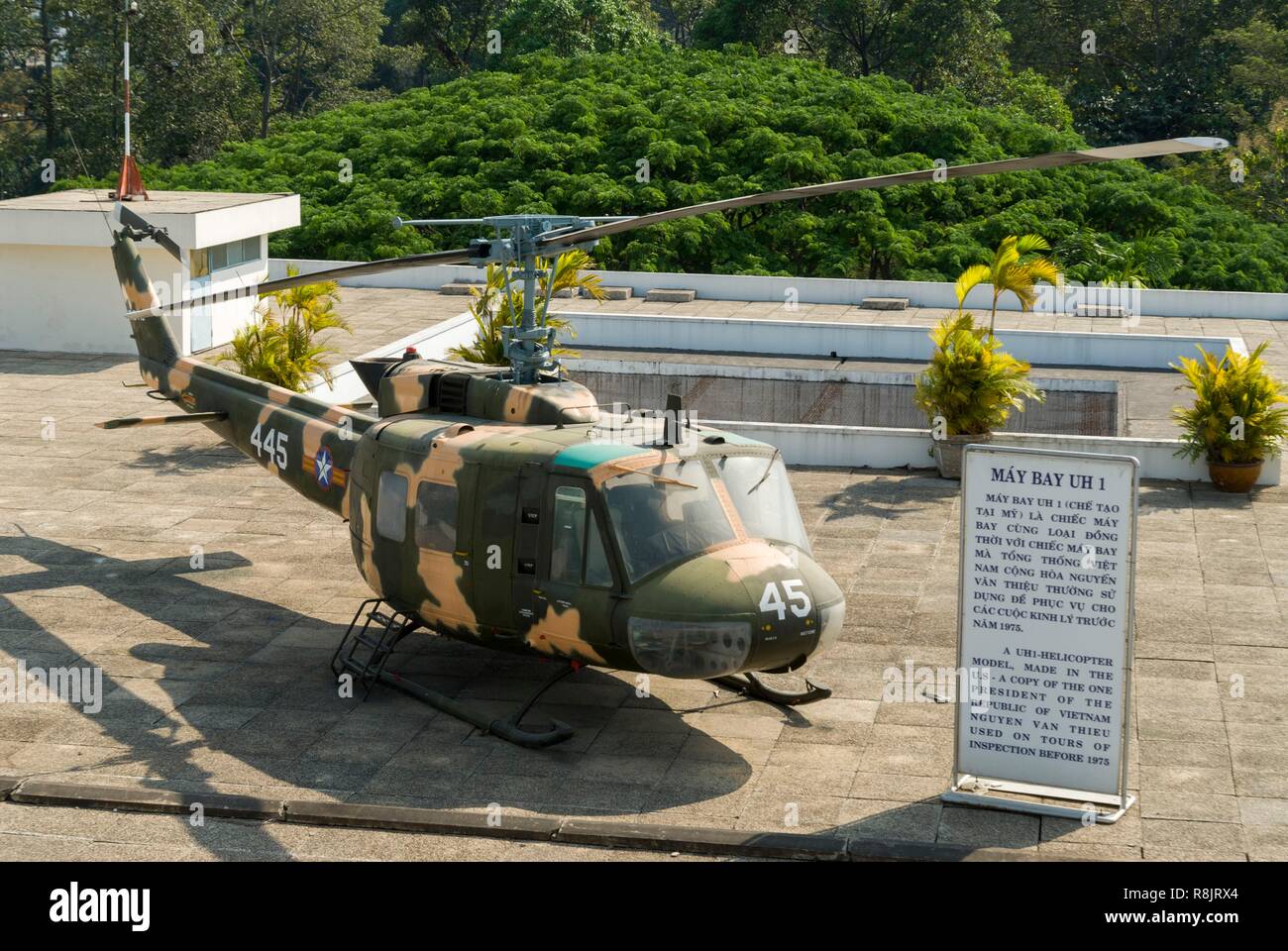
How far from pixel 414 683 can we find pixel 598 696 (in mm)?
1694

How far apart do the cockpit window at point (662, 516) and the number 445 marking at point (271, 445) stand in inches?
203

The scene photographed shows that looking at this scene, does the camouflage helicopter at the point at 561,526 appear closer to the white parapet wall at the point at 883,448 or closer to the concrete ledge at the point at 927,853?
the concrete ledge at the point at 927,853

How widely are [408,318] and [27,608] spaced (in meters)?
17.1

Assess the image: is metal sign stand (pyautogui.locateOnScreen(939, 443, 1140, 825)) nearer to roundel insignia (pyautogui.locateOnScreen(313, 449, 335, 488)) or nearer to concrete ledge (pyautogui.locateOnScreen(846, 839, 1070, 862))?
concrete ledge (pyautogui.locateOnScreen(846, 839, 1070, 862))

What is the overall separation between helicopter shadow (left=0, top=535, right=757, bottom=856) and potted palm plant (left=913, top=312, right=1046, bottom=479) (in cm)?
826

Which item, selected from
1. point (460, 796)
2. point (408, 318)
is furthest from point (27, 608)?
point (408, 318)

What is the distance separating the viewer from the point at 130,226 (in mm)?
18516

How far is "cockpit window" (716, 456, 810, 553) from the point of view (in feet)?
39.5

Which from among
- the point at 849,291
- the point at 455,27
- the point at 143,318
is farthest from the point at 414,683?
the point at 455,27

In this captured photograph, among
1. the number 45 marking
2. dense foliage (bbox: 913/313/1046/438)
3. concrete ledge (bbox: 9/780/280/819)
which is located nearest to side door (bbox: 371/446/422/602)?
concrete ledge (bbox: 9/780/280/819)

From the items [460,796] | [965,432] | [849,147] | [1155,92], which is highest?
[1155,92]

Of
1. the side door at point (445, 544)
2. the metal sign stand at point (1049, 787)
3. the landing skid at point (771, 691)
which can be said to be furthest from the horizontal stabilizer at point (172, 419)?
the metal sign stand at point (1049, 787)

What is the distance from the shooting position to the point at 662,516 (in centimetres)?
1185

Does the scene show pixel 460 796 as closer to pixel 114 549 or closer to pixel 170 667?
pixel 170 667
